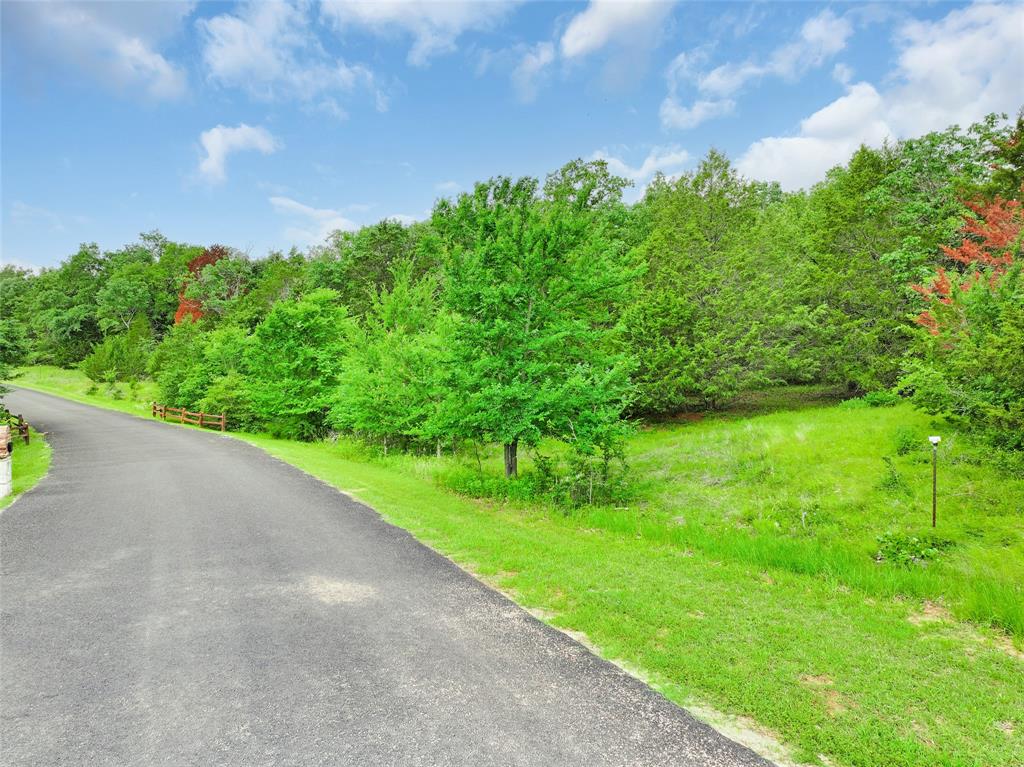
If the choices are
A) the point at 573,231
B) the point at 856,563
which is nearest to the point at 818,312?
the point at 573,231

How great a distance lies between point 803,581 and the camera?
281 inches

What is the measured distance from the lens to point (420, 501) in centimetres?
1188

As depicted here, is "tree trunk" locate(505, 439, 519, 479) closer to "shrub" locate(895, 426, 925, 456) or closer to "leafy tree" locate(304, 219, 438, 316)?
"shrub" locate(895, 426, 925, 456)

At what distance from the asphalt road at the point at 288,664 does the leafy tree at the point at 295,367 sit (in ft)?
54.2

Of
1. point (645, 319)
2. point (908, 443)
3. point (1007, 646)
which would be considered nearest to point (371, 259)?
point (645, 319)

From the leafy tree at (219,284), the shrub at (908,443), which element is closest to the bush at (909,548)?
the shrub at (908,443)

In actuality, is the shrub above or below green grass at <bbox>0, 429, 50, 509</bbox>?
above

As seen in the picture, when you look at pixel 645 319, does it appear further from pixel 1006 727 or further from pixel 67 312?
pixel 67 312

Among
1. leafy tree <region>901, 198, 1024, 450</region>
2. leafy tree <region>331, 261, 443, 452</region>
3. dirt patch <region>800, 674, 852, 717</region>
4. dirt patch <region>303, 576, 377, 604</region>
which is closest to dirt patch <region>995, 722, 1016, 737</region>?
dirt patch <region>800, 674, 852, 717</region>

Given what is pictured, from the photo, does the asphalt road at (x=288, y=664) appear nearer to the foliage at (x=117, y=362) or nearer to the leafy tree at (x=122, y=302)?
the foliage at (x=117, y=362)

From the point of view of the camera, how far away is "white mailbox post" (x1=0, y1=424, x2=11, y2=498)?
10.7 metres

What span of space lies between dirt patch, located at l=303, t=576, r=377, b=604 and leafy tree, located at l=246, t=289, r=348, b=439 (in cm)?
1954

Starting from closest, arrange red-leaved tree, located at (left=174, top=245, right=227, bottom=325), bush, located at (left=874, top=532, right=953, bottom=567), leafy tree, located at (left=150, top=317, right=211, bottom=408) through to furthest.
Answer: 1. bush, located at (left=874, top=532, right=953, bottom=567)
2. leafy tree, located at (left=150, top=317, right=211, bottom=408)
3. red-leaved tree, located at (left=174, top=245, right=227, bottom=325)

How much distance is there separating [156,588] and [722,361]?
73.0 feet
